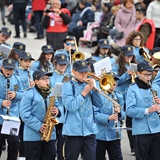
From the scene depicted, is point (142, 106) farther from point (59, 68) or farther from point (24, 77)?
point (24, 77)

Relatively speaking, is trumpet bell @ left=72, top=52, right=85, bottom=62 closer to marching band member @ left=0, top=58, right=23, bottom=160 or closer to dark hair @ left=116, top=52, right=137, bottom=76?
dark hair @ left=116, top=52, right=137, bottom=76

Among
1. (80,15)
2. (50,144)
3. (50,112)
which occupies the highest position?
(50,112)

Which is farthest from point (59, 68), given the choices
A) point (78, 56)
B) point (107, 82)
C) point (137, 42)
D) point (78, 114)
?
point (137, 42)

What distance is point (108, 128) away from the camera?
29.8 ft

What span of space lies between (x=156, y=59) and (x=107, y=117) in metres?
1.82

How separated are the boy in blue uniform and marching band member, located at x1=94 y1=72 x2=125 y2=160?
39cm

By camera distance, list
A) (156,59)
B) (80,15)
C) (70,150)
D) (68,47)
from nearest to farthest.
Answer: (70,150) < (156,59) < (68,47) < (80,15)

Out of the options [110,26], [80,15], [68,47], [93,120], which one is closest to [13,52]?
[68,47]

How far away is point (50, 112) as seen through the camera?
8.54 meters

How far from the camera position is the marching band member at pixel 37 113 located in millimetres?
8500

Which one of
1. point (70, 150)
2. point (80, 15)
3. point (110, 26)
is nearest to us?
point (70, 150)

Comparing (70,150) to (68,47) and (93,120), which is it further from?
(68,47)

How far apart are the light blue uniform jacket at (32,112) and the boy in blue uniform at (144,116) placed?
49.7 inches

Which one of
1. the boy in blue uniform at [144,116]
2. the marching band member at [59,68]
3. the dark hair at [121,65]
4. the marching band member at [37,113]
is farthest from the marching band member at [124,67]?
the marching band member at [37,113]
